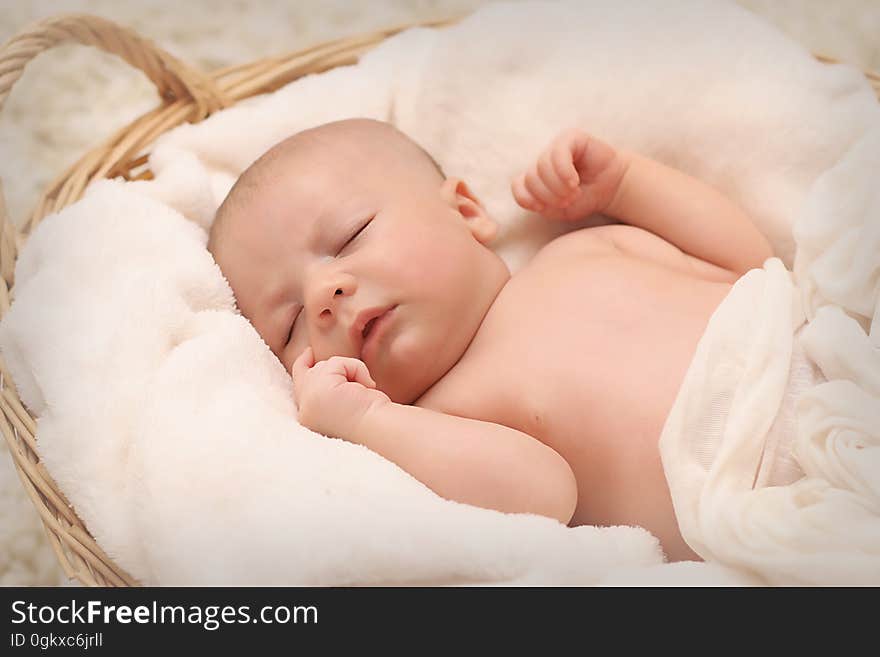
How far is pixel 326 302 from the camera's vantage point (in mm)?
975

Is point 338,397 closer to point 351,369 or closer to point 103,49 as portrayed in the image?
point 351,369

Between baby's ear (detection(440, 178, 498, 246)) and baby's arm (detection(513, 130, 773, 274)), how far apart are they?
61mm

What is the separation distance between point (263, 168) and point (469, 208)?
0.81ft

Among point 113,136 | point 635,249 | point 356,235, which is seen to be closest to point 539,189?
point 635,249

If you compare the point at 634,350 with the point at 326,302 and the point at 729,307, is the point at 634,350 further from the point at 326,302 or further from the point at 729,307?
the point at 326,302

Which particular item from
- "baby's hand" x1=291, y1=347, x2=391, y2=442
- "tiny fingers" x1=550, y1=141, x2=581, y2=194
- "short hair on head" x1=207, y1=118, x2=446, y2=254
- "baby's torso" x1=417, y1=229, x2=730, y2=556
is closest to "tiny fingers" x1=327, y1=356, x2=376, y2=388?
"baby's hand" x1=291, y1=347, x2=391, y2=442

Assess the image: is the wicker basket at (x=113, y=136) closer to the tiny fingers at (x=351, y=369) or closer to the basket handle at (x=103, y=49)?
the basket handle at (x=103, y=49)

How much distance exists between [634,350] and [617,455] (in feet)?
0.36

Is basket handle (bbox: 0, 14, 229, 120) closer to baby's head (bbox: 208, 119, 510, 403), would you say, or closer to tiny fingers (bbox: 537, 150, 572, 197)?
baby's head (bbox: 208, 119, 510, 403)

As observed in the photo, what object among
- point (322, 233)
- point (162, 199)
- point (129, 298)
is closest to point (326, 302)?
point (322, 233)

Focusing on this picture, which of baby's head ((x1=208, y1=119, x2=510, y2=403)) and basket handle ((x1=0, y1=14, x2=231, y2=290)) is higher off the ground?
basket handle ((x1=0, y1=14, x2=231, y2=290))

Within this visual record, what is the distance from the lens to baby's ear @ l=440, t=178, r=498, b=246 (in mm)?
1153

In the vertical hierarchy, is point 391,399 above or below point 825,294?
below

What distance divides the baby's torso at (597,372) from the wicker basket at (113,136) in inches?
14.8
